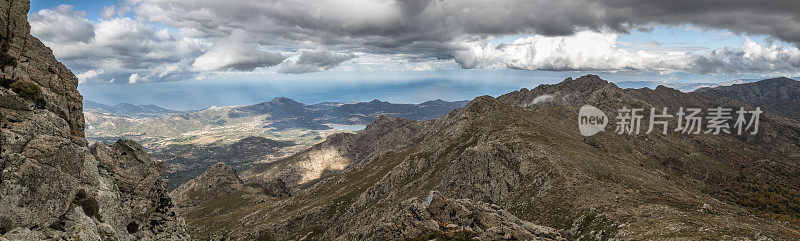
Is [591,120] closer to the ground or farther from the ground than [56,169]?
closer to the ground

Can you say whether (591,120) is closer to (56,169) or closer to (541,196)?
(541,196)

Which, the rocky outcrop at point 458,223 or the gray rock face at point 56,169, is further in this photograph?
the rocky outcrop at point 458,223

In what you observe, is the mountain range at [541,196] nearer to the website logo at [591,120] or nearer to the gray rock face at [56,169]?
the website logo at [591,120]

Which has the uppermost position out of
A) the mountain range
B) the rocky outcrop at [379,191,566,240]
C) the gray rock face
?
the gray rock face

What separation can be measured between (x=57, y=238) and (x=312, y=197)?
122020mm

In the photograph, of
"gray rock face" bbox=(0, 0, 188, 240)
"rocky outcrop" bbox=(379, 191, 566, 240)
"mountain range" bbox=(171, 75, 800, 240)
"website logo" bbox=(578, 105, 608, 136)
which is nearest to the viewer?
"gray rock face" bbox=(0, 0, 188, 240)

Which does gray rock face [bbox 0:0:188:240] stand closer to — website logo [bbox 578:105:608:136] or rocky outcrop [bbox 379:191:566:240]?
rocky outcrop [bbox 379:191:566:240]

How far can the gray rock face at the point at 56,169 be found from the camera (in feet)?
79.7

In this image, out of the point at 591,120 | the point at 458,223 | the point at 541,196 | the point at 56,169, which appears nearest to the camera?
the point at 56,169

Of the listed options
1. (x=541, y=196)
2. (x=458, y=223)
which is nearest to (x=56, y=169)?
(x=458, y=223)

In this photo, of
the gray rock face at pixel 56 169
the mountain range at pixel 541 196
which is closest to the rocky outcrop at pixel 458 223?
the mountain range at pixel 541 196

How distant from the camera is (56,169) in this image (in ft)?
88.6

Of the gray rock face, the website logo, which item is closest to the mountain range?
the website logo

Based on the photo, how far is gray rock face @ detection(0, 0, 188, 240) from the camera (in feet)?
79.7
